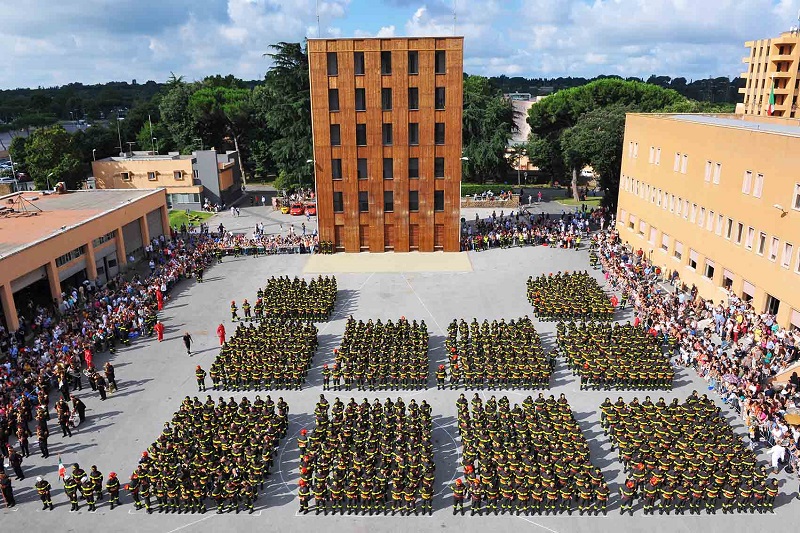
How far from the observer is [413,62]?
122 ft

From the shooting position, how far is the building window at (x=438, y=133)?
124ft

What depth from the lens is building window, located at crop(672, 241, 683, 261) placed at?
106 ft

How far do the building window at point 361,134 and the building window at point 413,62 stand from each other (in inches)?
189

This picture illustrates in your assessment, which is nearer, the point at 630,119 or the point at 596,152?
the point at 630,119

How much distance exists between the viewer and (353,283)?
33.8 meters

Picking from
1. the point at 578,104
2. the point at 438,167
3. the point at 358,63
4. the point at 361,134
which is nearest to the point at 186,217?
the point at 361,134

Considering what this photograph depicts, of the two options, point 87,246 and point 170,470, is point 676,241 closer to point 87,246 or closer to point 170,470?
point 170,470

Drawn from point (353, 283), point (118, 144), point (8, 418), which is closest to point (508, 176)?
point (353, 283)

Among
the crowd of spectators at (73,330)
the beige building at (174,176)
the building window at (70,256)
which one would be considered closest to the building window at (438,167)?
the crowd of spectators at (73,330)

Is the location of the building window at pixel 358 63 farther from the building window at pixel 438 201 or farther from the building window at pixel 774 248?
the building window at pixel 774 248

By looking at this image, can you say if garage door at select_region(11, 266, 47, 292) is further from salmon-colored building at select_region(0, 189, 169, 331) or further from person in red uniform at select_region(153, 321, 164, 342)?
person in red uniform at select_region(153, 321, 164, 342)

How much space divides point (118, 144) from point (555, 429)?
227 feet

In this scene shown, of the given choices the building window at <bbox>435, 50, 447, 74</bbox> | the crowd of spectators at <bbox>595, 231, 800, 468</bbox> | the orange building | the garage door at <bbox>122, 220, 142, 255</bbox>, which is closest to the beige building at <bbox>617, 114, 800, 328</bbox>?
the crowd of spectators at <bbox>595, 231, 800, 468</bbox>

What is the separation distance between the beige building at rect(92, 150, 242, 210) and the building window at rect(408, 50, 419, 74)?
24362 mm
